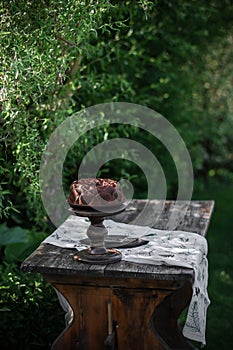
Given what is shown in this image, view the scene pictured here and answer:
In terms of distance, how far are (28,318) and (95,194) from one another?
129 centimetres

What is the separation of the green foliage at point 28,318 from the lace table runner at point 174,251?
0.51 m

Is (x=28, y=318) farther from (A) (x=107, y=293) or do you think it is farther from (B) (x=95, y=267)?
(B) (x=95, y=267)

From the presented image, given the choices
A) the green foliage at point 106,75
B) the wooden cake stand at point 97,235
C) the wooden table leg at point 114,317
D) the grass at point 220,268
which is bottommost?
the grass at point 220,268

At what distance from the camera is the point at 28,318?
3797mm

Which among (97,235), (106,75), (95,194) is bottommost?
(97,235)

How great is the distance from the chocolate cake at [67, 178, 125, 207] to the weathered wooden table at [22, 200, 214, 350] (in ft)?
1.03

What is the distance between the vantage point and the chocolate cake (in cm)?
290

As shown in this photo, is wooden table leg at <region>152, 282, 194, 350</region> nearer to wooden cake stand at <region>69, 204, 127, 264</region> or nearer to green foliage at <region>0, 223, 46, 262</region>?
wooden cake stand at <region>69, 204, 127, 264</region>

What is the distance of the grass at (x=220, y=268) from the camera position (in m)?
4.34

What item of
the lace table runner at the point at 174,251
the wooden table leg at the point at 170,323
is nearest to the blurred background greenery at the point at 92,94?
the lace table runner at the point at 174,251

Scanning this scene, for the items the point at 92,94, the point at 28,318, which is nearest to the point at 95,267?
the point at 28,318

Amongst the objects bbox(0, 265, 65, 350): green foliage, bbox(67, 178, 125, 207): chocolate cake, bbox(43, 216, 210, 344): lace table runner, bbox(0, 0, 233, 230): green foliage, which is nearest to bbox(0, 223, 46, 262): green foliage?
bbox(0, 0, 233, 230): green foliage

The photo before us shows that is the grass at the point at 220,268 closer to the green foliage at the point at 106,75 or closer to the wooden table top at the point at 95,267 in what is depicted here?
the green foliage at the point at 106,75

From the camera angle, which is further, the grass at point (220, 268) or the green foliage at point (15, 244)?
the green foliage at point (15, 244)
